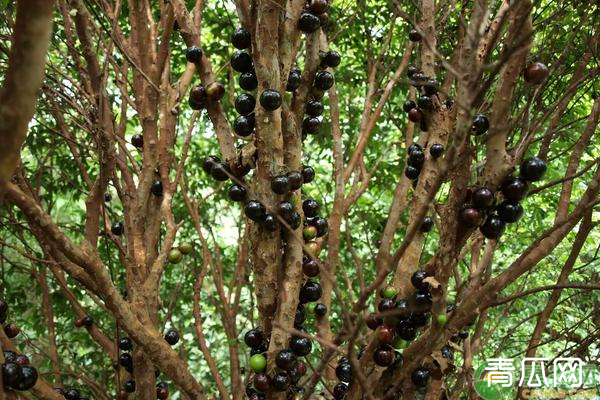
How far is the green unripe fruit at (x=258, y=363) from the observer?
199cm

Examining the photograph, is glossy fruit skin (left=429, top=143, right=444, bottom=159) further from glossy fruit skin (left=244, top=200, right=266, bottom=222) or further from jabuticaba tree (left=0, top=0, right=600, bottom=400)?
glossy fruit skin (left=244, top=200, right=266, bottom=222)

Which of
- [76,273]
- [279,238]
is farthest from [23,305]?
[279,238]

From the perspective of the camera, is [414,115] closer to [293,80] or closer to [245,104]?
[293,80]

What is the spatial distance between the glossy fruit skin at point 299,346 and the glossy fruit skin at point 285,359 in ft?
0.20

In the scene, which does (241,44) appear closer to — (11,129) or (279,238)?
(279,238)

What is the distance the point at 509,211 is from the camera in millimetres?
1841

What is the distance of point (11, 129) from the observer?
88 cm

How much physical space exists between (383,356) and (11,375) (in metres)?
1.24

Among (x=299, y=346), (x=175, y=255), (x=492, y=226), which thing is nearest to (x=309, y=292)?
(x=299, y=346)

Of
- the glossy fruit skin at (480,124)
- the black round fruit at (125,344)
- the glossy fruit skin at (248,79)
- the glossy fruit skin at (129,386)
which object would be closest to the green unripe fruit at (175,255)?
the black round fruit at (125,344)

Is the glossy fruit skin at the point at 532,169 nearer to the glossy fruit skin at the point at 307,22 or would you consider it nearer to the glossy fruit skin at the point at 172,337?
the glossy fruit skin at the point at 307,22

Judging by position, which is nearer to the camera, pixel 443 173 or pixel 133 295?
pixel 443 173

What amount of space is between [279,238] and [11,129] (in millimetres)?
1195

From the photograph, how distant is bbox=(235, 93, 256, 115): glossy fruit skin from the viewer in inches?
81.3
